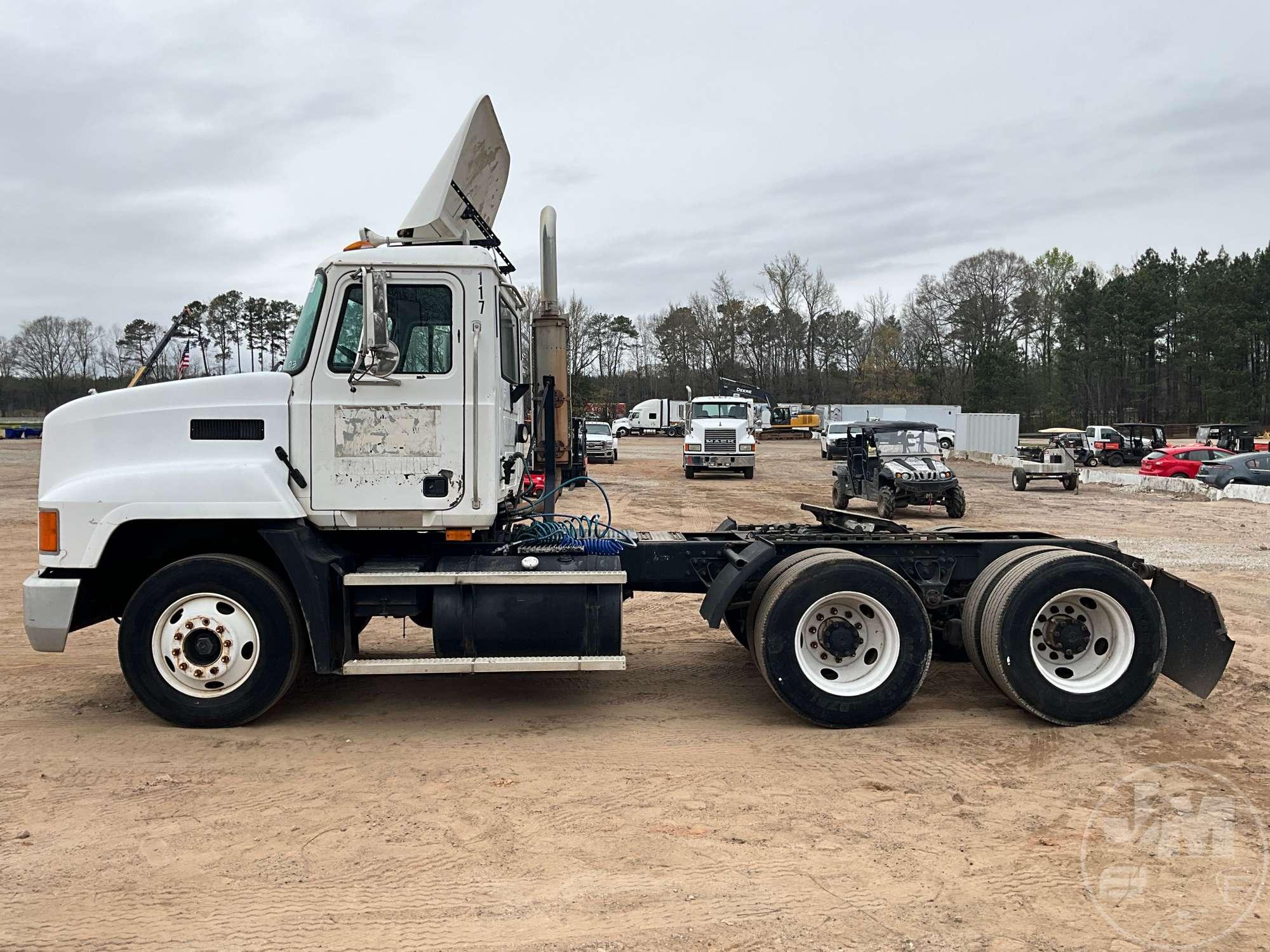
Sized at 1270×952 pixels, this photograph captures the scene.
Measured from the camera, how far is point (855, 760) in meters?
5.14

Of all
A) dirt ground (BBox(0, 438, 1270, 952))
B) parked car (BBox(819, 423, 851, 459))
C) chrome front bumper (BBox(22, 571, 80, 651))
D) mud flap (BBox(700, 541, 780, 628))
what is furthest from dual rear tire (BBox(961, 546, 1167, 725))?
parked car (BBox(819, 423, 851, 459))

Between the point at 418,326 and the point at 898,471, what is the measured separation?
47.1 ft

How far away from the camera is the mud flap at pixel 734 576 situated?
5766 mm

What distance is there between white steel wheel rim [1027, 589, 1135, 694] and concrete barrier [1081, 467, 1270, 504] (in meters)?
19.3

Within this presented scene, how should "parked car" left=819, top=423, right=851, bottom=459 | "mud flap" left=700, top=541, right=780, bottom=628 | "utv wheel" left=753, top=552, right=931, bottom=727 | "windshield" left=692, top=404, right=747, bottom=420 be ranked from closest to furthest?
"utv wheel" left=753, top=552, right=931, bottom=727
"mud flap" left=700, top=541, right=780, bottom=628
"windshield" left=692, top=404, right=747, bottom=420
"parked car" left=819, top=423, right=851, bottom=459

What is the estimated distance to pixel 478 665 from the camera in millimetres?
5496

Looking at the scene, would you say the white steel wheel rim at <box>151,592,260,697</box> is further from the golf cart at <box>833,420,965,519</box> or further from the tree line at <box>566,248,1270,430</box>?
the tree line at <box>566,248,1270,430</box>

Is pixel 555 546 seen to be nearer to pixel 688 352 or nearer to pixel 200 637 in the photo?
pixel 200 637

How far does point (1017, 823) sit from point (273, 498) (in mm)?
4434

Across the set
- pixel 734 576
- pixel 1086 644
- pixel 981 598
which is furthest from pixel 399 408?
pixel 1086 644

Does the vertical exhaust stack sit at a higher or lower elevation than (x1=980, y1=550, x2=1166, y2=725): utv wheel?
higher

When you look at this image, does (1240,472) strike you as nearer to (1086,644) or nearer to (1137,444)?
(1137,444)

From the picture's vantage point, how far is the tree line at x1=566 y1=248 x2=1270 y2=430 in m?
56.1

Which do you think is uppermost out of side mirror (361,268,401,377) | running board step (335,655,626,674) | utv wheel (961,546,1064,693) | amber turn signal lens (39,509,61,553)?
side mirror (361,268,401,377)
